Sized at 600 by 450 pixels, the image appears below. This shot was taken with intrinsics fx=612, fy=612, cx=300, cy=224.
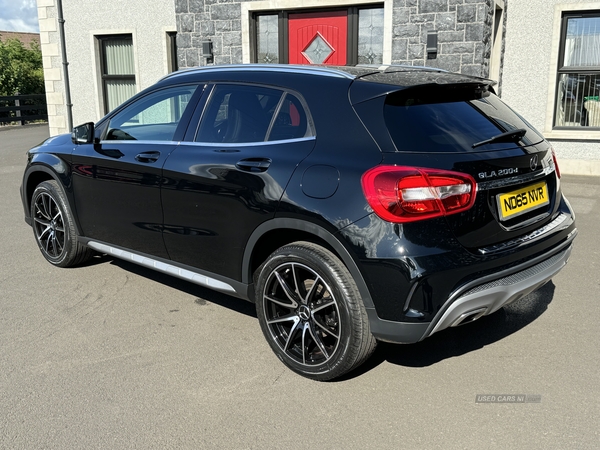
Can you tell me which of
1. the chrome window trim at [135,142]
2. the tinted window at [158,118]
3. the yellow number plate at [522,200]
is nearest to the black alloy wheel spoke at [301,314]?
the yellow number plate at [522,200]

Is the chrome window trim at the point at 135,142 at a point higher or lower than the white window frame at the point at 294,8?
lower

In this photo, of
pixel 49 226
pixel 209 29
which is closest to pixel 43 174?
pixel 49 226

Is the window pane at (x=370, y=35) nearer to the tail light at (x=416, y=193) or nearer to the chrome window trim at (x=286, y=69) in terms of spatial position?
the chrome window trim at (x=286, y=69)

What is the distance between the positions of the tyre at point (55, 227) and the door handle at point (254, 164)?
2.21 metres

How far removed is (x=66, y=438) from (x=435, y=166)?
2.23 meters

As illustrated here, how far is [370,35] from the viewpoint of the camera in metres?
9.94

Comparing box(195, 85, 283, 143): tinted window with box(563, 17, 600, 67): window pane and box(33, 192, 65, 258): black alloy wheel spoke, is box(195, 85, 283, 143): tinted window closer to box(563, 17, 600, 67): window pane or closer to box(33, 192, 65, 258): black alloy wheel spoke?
box(33, 192, 65, 258): black alloy wheel spoke

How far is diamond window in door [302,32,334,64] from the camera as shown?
10.2 meters

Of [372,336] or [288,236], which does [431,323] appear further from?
[288,236]

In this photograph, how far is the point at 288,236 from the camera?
11.9ft

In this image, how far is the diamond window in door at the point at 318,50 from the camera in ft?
33.6

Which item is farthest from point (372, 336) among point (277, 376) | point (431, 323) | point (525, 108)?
point (525, 108)

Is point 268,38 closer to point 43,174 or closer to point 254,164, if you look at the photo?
point 43,174

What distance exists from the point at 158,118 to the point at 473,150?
9.36 ft
